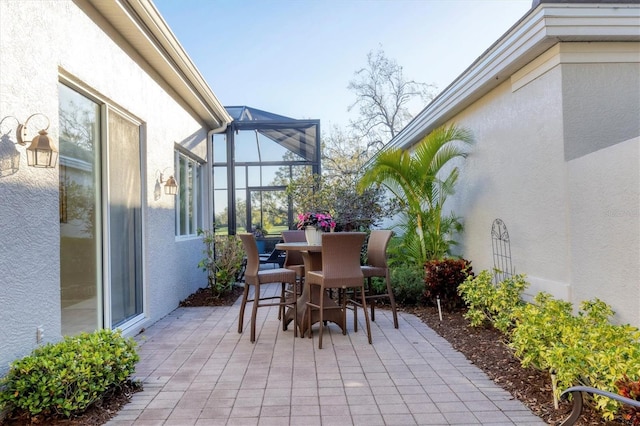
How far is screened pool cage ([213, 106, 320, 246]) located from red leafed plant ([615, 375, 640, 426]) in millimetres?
8089

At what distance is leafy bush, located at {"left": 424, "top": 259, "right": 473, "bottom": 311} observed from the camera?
5.55m

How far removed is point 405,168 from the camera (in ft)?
21.2

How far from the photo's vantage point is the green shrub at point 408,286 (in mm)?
6195

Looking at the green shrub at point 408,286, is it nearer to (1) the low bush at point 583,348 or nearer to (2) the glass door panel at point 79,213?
(1) the low bush at point 583,348

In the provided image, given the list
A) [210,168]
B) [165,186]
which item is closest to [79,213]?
[165,186]

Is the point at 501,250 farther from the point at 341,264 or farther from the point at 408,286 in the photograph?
the point at 341,264

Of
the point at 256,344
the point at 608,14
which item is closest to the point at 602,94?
the point at 608,14

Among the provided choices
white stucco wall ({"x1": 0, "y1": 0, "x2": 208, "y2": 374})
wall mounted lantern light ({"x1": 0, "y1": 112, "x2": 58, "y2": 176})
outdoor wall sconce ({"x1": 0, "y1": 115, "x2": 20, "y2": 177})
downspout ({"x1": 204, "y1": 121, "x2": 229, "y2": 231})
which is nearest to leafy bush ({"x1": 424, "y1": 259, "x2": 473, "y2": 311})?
white stucco wall ({"x1": 0, "y1": 0, "x2": 208, "y2": 374})

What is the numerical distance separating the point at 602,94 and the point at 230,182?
7311 millimetres

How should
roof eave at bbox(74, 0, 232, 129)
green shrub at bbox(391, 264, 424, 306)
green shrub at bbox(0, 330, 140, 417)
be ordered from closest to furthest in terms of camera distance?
1. green shrub at bbox(0, 330, 140, 417)
2. roof eave at bbox(74, 0, 232, 129)
3. green shrub at bbox(391, 264, 424, 306)

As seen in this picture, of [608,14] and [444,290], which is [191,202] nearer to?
[444,290]

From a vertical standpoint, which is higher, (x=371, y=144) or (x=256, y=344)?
(x=371, y=144)

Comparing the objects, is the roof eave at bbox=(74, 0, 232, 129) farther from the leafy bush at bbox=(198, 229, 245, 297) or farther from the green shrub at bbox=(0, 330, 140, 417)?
the green shrub at bbox=(0, 330, 140, 417)

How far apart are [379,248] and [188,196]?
3802 mm
